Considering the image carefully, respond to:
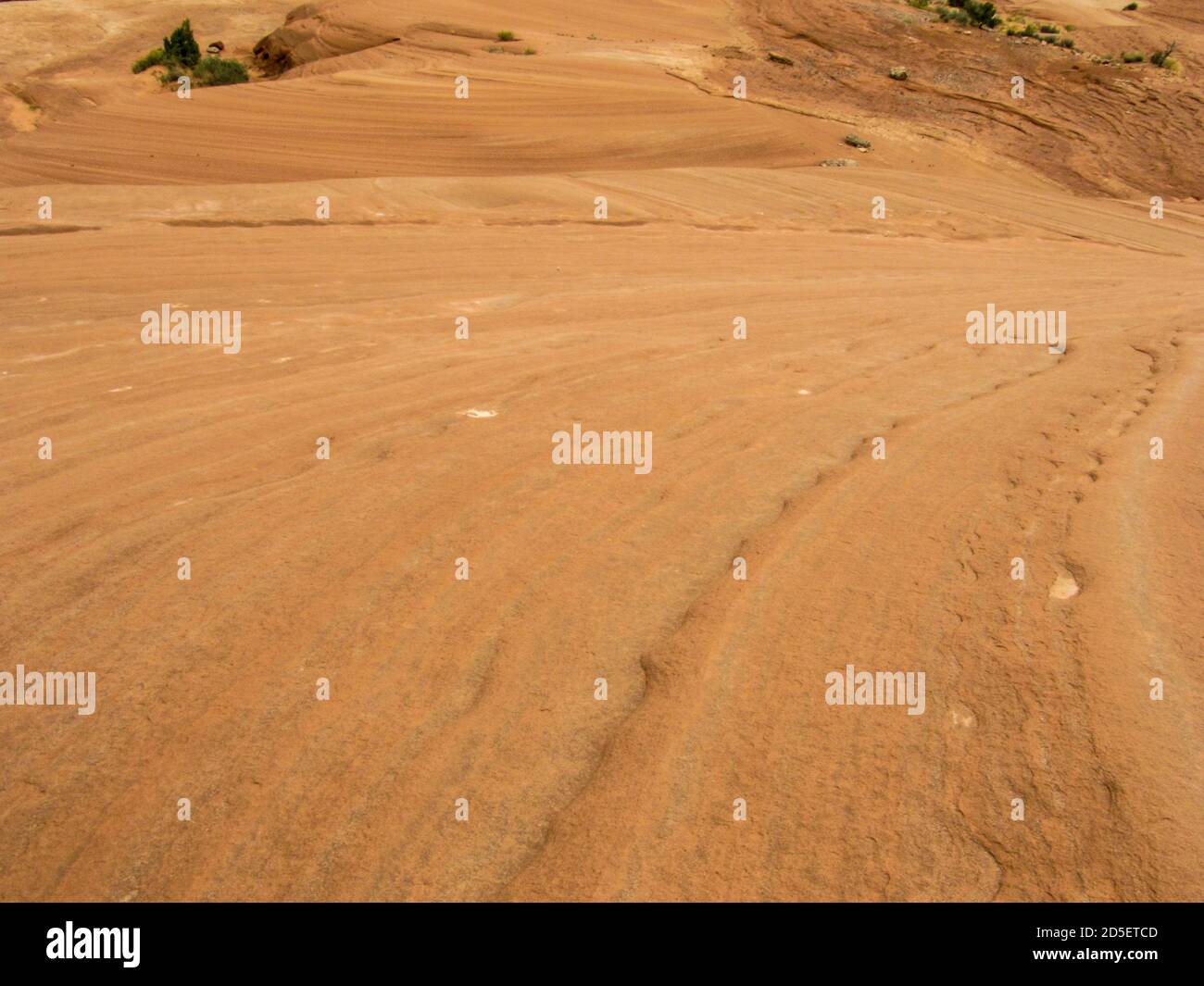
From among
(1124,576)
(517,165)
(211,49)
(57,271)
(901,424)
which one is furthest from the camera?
(211,49)

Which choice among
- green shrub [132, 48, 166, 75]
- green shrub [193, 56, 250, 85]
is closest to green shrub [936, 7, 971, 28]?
green shrub [193, 56, 250, 85]

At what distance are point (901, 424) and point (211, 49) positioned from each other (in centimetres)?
2630

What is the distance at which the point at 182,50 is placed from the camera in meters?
23.6

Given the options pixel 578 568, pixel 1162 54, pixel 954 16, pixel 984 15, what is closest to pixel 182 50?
pixel 954 16

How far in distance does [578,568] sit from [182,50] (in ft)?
80.5

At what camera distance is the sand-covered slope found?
2.63 m

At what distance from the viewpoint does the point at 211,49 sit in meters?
26.1

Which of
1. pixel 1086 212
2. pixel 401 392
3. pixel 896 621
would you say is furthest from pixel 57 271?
pixel 1086 212

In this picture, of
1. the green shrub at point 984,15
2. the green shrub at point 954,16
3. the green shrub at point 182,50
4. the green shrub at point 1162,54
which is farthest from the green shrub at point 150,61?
the green shrub at point 1162,54

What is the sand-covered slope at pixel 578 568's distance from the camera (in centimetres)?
263

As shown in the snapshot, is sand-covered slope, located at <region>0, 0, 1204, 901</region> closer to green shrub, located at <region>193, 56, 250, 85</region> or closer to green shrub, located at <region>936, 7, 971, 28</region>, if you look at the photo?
green shrub, located at <region>193, 56, 250, 85</region>

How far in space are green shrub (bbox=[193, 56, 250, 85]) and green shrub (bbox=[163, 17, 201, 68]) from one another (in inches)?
46.1
